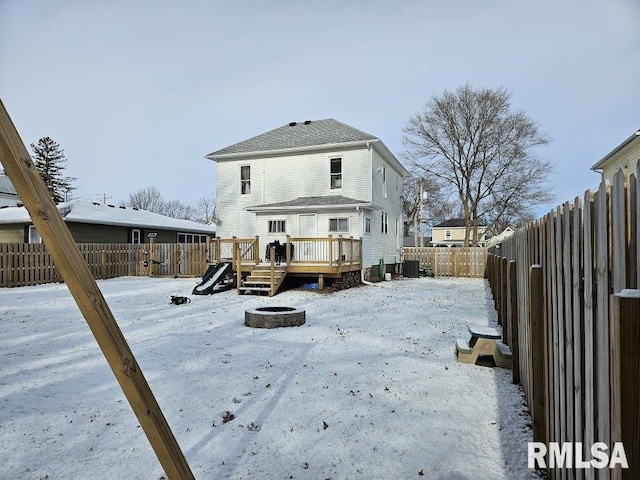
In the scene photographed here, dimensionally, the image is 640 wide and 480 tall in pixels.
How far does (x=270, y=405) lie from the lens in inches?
152

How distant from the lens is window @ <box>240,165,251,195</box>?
19.1 meters

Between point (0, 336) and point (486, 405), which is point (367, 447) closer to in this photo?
point (486, 405)

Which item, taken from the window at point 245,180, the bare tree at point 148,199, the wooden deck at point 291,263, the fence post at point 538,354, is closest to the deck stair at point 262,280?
the wooden deck at point 291,263

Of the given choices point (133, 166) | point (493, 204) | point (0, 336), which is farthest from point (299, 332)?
point (133, 166)

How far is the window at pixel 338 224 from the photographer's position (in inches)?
655

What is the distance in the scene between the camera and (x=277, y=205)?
1733 cm

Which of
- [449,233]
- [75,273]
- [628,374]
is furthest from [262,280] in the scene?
[449,233]

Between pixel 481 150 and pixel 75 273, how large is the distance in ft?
102

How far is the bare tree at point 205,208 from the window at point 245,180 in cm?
5275

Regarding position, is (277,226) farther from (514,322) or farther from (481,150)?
(481,150)

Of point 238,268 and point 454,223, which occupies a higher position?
point 454,223

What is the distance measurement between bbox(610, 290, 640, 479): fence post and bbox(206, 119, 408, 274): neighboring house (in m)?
14.8

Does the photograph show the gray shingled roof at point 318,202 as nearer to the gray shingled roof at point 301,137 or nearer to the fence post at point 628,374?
the gray shingled roof at point 301,137

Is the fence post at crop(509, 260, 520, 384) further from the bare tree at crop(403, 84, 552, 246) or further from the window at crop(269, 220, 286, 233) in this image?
the bare tree at crop(403, 84, 552, 246)
